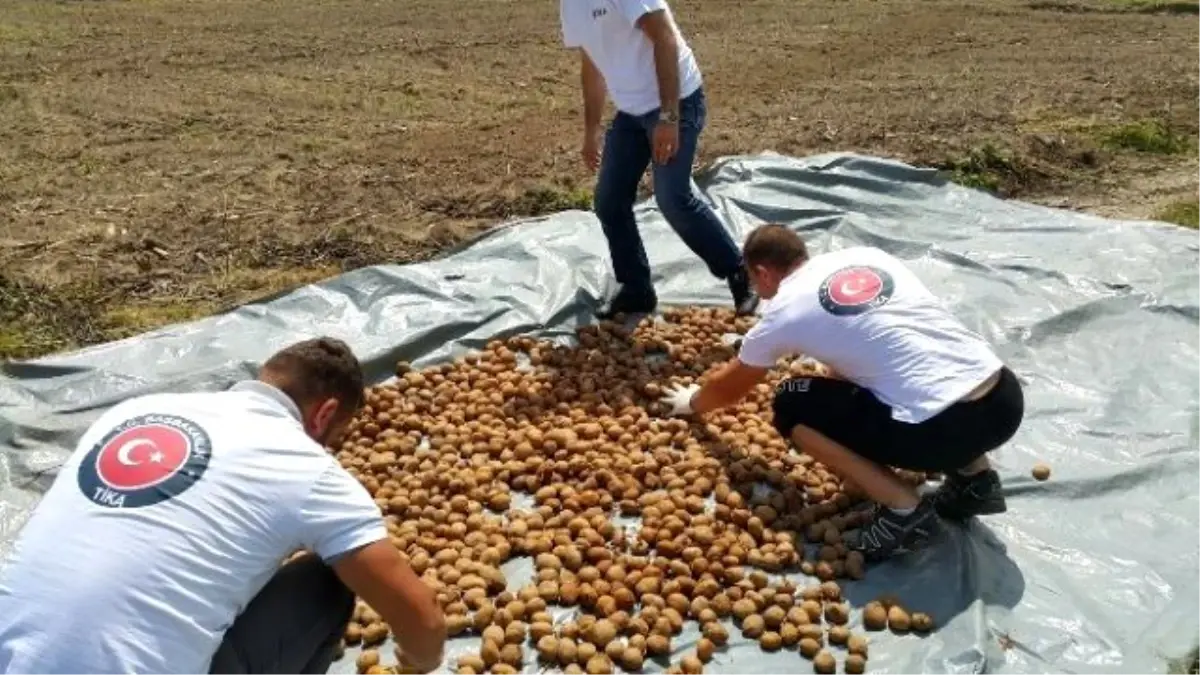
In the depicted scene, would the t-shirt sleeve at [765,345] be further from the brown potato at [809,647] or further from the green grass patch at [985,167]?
the green grass patch at [985,167]

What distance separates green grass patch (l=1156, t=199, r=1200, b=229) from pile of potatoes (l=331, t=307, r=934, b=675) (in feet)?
9.59

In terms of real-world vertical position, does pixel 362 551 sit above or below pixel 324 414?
below

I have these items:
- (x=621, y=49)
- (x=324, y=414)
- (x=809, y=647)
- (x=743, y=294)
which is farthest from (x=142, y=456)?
(x=743, y=294)

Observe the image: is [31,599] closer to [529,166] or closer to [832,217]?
[832,217]

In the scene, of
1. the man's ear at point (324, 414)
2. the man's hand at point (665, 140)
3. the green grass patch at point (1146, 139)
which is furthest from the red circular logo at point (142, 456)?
the green grass patch at point (1146, 139)

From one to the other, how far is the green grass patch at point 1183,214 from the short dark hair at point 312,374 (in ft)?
16.6

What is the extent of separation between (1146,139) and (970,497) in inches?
205

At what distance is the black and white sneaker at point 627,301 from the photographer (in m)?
4.70

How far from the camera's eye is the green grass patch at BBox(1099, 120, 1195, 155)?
288 inches

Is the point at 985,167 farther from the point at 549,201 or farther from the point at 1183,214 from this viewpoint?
the point at 549,201

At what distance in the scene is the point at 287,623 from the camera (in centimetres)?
224

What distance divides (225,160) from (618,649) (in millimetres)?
5116

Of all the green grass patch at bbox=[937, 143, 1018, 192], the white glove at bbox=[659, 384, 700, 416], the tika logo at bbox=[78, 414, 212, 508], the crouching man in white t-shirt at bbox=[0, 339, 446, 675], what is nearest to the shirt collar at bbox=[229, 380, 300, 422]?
the crouching man in white t-shirt at bbox=[0, 339, 446, 675]

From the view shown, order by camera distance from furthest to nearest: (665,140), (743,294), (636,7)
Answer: (743,294)
(665,140)
(636,7)
